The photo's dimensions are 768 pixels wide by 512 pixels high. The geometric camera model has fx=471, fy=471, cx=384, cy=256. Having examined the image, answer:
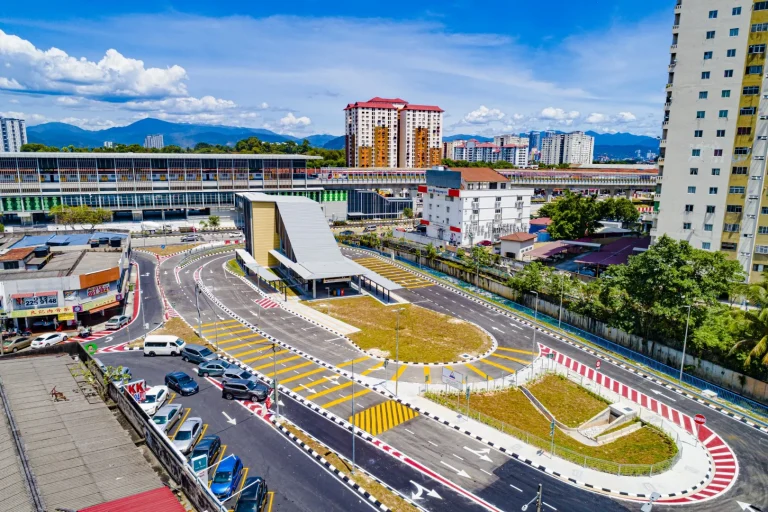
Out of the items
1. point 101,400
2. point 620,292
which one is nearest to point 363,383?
point 101,400

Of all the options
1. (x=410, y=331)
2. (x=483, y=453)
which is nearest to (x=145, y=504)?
(x=483, y=453)

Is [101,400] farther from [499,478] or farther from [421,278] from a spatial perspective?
[421,278]

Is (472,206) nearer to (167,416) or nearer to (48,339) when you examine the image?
(48,339)

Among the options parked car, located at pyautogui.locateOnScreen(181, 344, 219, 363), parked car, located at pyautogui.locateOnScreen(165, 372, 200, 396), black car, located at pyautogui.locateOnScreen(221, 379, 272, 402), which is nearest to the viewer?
black car, located at pyautogui.locateOnScreen(221, 379, 272, 402)

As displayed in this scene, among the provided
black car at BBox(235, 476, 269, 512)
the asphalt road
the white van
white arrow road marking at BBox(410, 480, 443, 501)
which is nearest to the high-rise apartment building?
white arrow road marking at BBox(410, 480, 443, 501)

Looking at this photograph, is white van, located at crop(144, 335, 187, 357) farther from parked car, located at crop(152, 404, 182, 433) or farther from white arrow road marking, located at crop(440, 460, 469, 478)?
white arrow road marking, located at crop(440, 460, 469, 478)

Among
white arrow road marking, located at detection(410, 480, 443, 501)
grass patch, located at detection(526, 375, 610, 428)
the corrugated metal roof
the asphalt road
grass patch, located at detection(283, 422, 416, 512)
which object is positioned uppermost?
the corrugated metal roof

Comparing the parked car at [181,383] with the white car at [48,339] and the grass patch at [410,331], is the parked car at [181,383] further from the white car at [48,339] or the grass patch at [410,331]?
the white car at [48,339]

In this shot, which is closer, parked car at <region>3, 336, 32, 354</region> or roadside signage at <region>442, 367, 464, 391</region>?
roadside signage at <region>442, 367, 464, 391</region>
